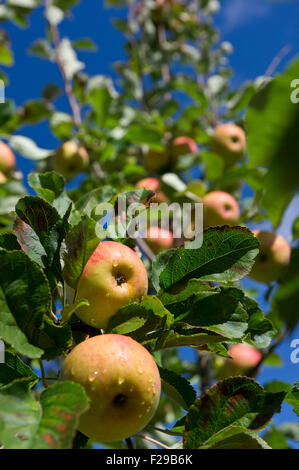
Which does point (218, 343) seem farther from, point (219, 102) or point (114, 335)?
point (219, 102)

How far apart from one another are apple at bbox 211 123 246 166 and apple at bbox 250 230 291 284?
0.96 meters

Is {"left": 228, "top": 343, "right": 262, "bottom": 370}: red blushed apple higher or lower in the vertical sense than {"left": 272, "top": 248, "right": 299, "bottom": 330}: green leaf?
lower

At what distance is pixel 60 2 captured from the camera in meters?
3.05

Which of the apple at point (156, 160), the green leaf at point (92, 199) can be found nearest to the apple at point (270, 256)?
the green leaf at point (92, 199)

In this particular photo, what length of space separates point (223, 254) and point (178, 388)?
30cm

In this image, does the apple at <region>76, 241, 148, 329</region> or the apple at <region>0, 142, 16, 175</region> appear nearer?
the apple at <region>76, 241, 148, 329</region>

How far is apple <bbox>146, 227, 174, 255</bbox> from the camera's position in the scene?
5.51ft

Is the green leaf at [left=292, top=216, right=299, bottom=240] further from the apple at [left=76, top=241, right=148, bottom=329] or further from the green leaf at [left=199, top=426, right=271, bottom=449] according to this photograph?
the green leaf at [left=199, top=426, right=271, bottom=449]

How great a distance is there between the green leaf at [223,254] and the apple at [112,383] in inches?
8.5

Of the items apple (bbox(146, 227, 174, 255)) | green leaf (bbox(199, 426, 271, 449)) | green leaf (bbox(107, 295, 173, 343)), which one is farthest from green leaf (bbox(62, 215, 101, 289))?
apple (bbox(146, 227, 174, 255))

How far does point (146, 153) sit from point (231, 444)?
7.06ft

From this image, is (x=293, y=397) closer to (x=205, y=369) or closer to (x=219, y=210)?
(x=205, y=369)

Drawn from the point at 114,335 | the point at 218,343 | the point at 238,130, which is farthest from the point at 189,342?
the point at 238,130

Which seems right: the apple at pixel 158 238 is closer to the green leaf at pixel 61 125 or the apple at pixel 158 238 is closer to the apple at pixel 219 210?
the apple at pixel 219 210
